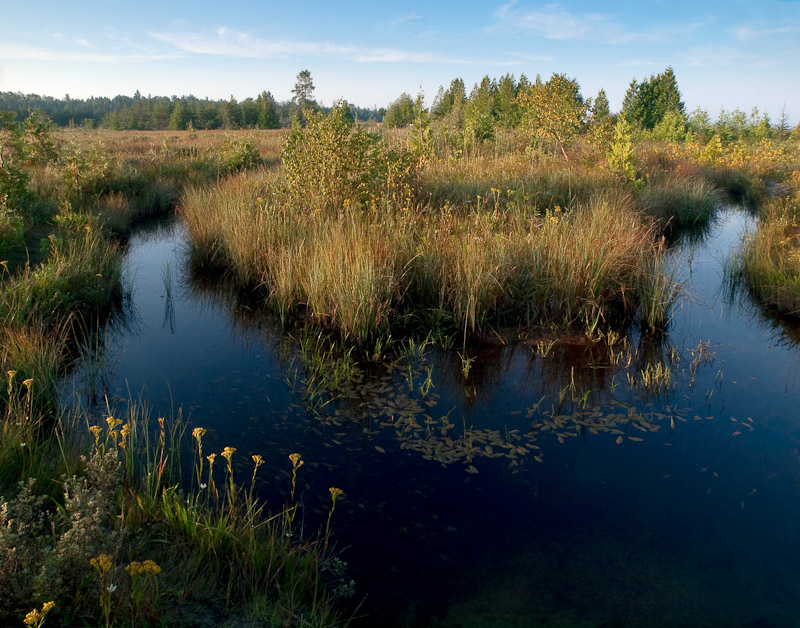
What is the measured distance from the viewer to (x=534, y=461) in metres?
3.78

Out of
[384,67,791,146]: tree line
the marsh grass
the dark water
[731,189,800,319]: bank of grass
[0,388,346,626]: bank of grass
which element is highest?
[384,67,791,146]: tree line

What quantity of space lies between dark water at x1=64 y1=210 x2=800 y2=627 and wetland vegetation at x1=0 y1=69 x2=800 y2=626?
0.04 metres

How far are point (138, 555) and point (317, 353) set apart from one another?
9.66 ft

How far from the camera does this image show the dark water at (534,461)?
2754 mm

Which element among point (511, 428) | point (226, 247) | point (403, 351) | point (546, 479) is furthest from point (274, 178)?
point (546, 479)

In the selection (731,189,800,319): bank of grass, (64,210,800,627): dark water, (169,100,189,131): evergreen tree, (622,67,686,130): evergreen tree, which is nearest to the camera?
(64,210,800,627): dark water

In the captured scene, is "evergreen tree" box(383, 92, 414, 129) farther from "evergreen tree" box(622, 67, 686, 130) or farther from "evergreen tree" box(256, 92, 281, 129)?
"evergreen tree" box(256, 92, 281, 129)

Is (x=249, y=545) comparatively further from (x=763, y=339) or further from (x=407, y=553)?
(x=763, y=339)

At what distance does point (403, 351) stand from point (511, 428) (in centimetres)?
158

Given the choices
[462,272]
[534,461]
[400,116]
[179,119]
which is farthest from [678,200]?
[179,119]

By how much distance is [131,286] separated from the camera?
24.3ft

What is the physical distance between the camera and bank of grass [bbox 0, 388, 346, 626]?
2.15 m

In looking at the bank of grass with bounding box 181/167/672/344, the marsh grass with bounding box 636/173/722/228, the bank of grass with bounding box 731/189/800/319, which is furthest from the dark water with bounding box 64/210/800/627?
the marsh grass with bounding box 636/173/722/228

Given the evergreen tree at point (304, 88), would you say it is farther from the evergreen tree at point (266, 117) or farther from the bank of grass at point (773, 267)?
the bank of grass at point (773, 267)
